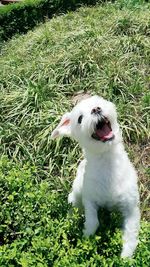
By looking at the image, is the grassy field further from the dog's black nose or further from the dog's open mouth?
the dog's black nose

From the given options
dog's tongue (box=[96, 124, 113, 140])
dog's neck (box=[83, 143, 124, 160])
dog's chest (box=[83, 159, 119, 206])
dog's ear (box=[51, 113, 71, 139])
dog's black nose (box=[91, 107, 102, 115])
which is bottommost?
dog's chest (box=[83, 159, 119, 206])

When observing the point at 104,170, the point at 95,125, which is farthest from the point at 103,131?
the point at 104,170

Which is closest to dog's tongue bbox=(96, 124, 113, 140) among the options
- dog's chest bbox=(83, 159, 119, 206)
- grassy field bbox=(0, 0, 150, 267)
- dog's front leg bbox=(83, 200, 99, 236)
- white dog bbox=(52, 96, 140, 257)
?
white dog bbox=(52, 96, 140, 257)

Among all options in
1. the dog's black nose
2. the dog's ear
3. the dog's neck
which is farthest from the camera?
the dog's ear

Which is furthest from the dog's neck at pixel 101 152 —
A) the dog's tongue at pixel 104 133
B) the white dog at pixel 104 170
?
the dog's tongue at pixel 104 133

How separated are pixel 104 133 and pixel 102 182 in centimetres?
40

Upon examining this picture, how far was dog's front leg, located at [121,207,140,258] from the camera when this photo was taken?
3828 mm

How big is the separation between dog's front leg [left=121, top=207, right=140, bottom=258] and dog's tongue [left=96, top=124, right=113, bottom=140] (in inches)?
24.7

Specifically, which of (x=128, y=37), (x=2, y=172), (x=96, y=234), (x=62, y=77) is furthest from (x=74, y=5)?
(x=96, y=234)

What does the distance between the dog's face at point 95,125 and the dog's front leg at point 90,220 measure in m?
0.45

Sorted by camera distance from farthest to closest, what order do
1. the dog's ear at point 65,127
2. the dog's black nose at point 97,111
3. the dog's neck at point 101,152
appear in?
the dog's ear at point 65,127
the dog's neck at point 101,152
the dog's black nose at point 97,111

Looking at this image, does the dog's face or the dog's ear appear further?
the dog's ear

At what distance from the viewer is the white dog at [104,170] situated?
384 centimetres

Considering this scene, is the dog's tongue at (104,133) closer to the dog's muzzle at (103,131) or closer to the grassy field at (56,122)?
the dog's muzzle at (103,131)
